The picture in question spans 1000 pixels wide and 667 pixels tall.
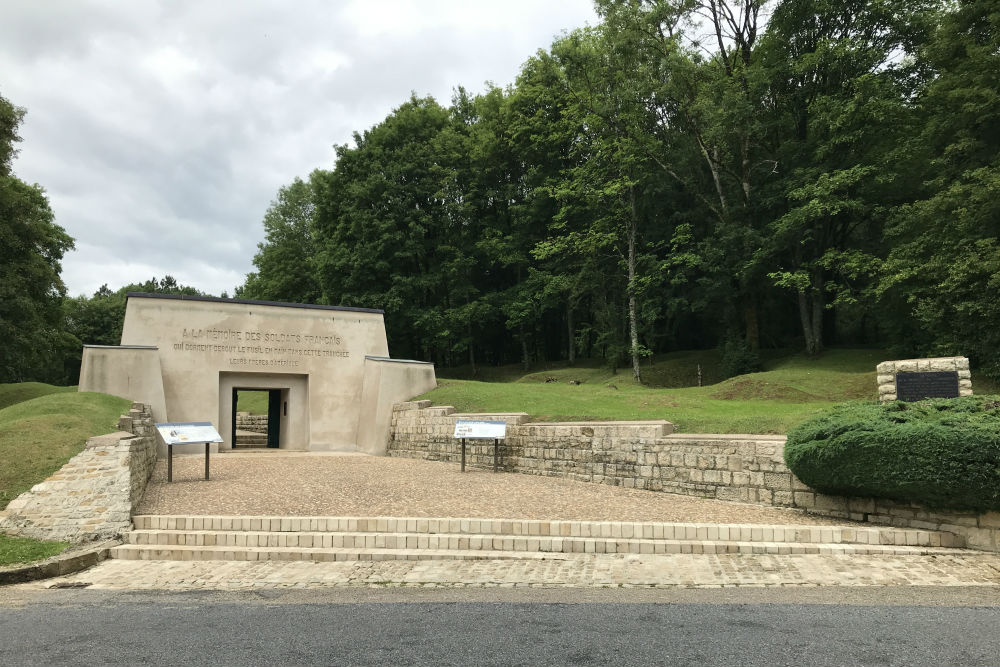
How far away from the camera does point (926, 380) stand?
413 inches

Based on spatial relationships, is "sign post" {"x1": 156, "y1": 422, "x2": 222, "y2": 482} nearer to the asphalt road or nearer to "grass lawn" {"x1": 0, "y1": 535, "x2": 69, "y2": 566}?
"grass lawn" {"x1": 0, "y1": 535, "x2": 69, "y2": 566}

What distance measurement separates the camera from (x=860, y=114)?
22625mm

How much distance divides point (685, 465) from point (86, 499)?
8900 millimetres

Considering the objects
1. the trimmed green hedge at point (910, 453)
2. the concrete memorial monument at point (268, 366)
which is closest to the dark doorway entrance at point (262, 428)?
the concrete memorial monument at point (268, 366)

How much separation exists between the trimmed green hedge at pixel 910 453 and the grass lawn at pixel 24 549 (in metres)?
9.20

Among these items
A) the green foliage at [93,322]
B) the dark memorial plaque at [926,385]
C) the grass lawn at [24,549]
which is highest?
the green foliage at [93,322]

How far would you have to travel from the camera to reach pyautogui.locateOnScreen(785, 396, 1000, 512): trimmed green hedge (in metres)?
6.89

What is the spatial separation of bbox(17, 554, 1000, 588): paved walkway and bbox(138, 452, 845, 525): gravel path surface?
58.0 inches

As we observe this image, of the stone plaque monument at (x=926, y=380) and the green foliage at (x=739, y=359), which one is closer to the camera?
the stone plaque monument at (x=926, y=380)

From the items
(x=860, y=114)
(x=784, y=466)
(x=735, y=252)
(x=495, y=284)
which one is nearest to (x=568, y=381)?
(x=735, y=252)

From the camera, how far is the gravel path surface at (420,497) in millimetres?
8742

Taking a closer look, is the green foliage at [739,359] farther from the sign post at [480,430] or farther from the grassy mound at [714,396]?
the sign post at [480,430]

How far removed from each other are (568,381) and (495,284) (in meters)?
11.5

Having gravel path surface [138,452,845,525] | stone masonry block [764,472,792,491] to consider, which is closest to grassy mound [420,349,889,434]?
stone masonry block [764,472,792,491]
